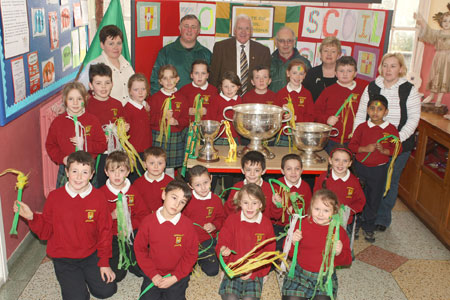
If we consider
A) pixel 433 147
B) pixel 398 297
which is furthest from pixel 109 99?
pixel 433 147

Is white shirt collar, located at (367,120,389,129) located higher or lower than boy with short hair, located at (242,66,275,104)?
lower

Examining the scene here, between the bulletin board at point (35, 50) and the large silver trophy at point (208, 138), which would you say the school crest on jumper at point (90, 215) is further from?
the large silver trophy at point (208, 138)

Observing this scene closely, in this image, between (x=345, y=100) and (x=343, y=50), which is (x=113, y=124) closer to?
(x=345, y=100)

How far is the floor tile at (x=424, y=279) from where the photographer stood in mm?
3096

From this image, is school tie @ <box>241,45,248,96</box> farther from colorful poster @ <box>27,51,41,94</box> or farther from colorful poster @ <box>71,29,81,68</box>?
colorful poster @ <box>27,51,41,94</box>

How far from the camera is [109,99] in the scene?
3.68 meters

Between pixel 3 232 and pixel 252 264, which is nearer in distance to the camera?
pixel 252 264

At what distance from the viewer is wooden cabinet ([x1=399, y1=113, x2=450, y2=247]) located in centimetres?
378

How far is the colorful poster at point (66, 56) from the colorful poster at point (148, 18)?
0.77 m

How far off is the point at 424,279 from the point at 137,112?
8.71 ft

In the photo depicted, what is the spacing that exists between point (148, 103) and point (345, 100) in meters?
1.79

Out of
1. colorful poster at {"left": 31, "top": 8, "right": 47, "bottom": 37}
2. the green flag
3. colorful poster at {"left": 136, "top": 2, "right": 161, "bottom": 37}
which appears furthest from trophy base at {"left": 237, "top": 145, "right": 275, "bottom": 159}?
colorful poster at {"left": 136, "top": 2, "right": 161, "bottom": 37}

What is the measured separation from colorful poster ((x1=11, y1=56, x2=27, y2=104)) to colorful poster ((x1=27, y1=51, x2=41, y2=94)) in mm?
134

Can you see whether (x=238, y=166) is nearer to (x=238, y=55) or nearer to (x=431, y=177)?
(x=238, y=55)
